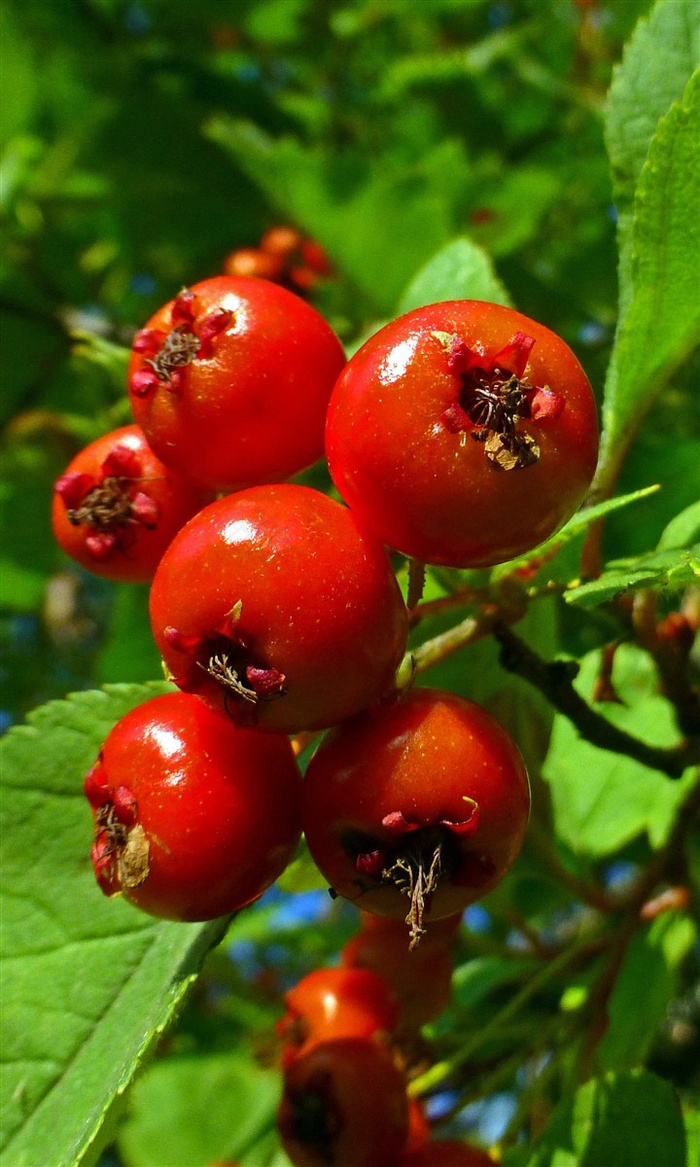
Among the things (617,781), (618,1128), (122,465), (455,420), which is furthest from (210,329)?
(617,781)

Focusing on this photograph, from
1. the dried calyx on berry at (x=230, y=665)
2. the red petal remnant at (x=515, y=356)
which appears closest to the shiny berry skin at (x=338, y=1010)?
the dried calyx on berry at (x=230, y=665)

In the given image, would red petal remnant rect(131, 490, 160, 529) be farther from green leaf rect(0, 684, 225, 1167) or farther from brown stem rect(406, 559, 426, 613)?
brown stem rect(406, 559, 426, 613)

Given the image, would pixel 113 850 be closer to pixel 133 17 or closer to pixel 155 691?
pixel 155 691

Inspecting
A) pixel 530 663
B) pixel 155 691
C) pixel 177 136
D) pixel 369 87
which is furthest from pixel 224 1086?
pixel 369 87

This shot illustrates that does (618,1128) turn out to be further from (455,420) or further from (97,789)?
(455,420)

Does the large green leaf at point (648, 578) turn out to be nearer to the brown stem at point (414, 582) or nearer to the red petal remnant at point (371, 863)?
the brown stem at point (414, 582)
